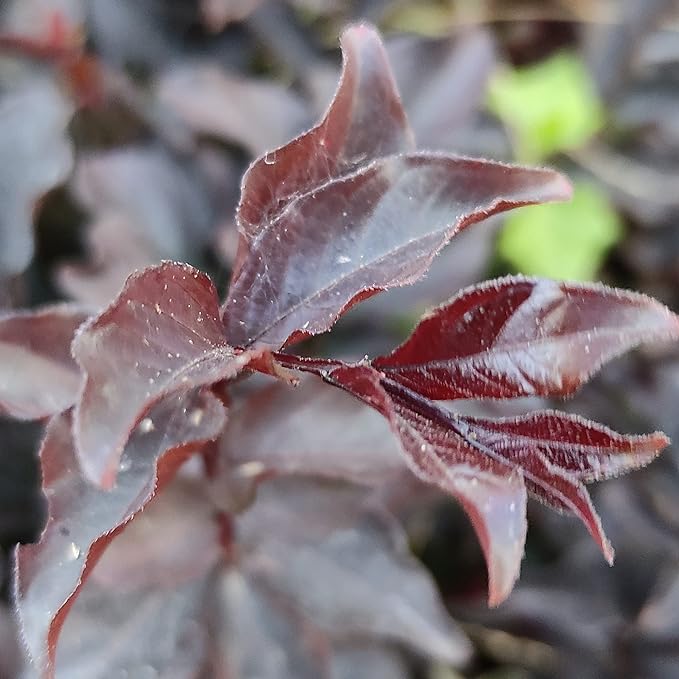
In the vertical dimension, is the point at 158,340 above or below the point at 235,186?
above

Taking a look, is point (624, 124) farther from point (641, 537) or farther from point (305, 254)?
point (305, 254)

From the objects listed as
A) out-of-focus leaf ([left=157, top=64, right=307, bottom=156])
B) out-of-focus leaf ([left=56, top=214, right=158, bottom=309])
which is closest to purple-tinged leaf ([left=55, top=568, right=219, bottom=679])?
out-of-focus leaf ([left=56, top=214, right=158, bottom=309])

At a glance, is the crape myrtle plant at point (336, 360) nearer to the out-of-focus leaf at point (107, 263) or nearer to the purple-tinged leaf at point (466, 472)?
the purple-tinged leaf at point (466, 472)

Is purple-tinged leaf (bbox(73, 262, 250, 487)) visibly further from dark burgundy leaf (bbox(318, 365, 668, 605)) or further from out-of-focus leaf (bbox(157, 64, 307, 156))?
out-of-focus leaf (bbox(157, 64, 307, 156))

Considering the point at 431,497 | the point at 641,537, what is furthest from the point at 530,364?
the point at 641,537

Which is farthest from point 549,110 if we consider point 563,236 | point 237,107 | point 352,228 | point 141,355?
point 141,355

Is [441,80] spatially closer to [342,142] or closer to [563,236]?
[563,236]
